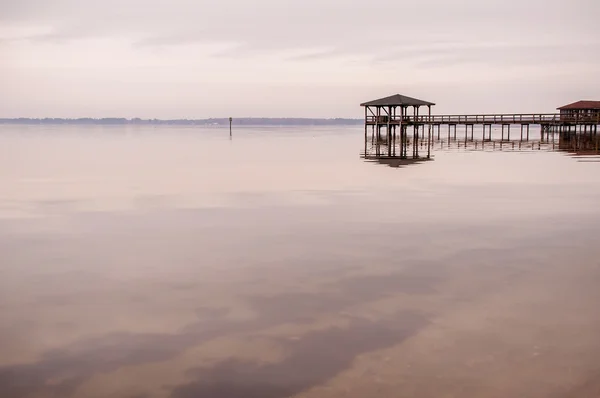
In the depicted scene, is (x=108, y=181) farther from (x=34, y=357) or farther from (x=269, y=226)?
(x=34, y=357)

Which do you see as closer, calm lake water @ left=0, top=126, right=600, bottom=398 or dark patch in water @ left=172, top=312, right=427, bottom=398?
dark patch in water @ left=172, top=312, right=427, bottom=398

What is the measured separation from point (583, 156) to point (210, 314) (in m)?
39.4

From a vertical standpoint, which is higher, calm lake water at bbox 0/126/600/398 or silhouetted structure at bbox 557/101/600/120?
silhouetted structure at bbox 557/101/600/120

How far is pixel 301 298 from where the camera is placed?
9984 millimetres

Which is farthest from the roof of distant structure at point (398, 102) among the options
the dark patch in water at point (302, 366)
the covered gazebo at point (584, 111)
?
the dark patch in water at point (302, 366)

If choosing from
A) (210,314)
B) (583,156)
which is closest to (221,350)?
(210,314)

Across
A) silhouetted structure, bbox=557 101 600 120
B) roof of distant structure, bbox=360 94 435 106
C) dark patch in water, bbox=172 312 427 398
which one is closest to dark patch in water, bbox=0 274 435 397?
dark patch in water, bbox=172 312 427 398

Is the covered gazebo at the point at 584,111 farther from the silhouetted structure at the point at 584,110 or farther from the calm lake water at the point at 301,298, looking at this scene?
the calm lake water at the point at 301,298

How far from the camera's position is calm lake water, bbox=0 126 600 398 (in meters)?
7.05

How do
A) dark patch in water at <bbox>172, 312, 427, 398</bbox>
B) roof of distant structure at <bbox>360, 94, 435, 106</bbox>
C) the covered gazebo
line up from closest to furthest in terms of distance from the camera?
dark patch in water at <bbox>172, 312, 427, 398</bbox> < roof of distant structure at <bbox>360, 94, 435, 106</bbox> < the covered gazebo

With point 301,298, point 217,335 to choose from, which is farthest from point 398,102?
point 217,335

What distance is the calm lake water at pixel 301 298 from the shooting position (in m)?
7.05

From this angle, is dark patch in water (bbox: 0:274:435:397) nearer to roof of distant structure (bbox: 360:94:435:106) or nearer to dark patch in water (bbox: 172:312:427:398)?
dark patch in water (bbox: 172:312:427:398)

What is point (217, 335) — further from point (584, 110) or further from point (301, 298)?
point (584, 110)
